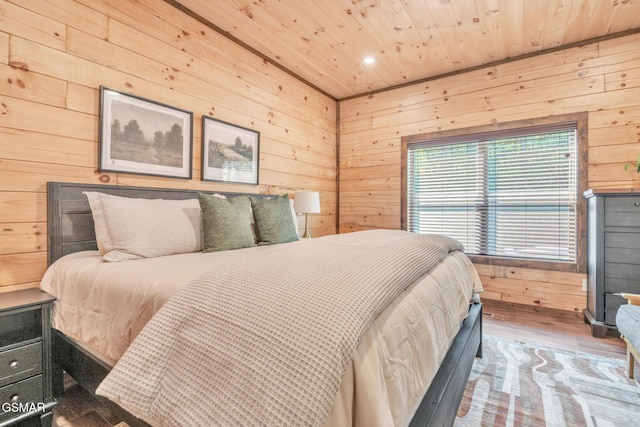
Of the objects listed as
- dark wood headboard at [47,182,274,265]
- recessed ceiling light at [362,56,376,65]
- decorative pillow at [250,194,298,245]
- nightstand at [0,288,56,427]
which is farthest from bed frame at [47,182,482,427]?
recessed ceiling light at [362,56,376,65]

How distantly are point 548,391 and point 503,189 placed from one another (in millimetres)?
2154

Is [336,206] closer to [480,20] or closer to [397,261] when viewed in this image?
[480,20]

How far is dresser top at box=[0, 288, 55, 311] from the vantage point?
1.43m

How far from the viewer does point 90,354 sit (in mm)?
1365

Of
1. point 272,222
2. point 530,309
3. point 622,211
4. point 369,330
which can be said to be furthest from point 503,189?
point 369,330

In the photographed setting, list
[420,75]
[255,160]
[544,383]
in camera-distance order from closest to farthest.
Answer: [544,383] < [255,160] < [420,75]

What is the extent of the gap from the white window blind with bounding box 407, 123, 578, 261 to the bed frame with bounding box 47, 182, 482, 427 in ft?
5.54

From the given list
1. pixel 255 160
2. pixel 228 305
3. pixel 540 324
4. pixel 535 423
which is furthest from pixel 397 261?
pixel 540 324

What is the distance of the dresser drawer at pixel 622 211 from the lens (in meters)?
2.36

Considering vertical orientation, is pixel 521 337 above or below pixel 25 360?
below

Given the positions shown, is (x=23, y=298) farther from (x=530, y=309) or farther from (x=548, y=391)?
(x=530, y=309)

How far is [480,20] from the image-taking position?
266cm

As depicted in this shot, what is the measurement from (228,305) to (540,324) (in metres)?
3.14

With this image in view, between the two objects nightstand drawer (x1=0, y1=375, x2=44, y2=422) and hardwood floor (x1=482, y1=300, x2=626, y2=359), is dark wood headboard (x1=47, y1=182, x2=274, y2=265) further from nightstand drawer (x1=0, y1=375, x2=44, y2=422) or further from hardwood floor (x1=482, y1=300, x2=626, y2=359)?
hardwood floor (x1=482, y1=300, x2=626, y2=359)
